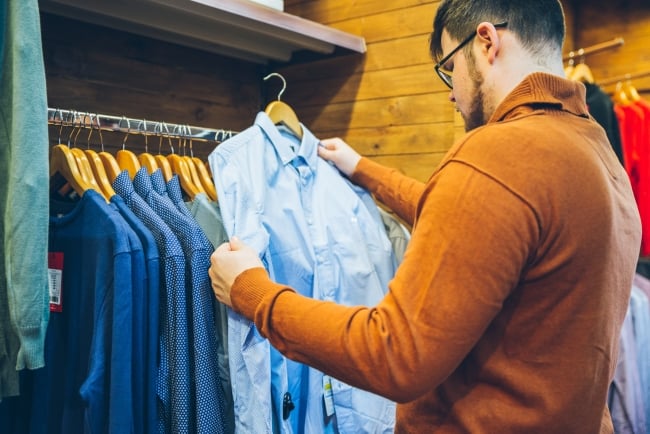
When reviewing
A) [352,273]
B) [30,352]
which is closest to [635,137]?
[352,273]

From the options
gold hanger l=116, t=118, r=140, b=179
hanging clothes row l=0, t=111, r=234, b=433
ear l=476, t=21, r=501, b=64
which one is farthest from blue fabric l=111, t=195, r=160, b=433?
ear l=476, t=21, r=501, b=64

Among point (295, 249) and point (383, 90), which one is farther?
point (383, 90)

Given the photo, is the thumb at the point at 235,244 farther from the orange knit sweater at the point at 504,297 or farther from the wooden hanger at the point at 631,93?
the wooden hanger at the point at 631,93

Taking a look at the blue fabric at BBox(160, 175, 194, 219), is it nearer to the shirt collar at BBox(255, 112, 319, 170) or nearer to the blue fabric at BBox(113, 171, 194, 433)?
the blue fabric at BBox(113, 171, 194, 433)

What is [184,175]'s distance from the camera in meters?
1.47

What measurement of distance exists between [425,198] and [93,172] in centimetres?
78

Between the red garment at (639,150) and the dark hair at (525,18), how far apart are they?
1464 mm

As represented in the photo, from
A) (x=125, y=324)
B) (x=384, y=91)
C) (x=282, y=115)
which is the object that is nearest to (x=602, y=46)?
(x=384, y=91)

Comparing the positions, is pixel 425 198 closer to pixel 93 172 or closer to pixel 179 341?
pixel 179 341

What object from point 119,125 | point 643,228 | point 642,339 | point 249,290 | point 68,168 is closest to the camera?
point 249,290

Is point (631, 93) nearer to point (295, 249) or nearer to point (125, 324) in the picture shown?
point (295, 249)

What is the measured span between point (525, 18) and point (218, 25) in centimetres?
100

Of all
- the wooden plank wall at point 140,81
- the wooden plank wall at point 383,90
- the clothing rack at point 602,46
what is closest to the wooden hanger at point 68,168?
the wooden plank wall at point 140,81

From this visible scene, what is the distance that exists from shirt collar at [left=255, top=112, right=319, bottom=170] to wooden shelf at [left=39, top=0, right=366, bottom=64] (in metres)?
0.28
